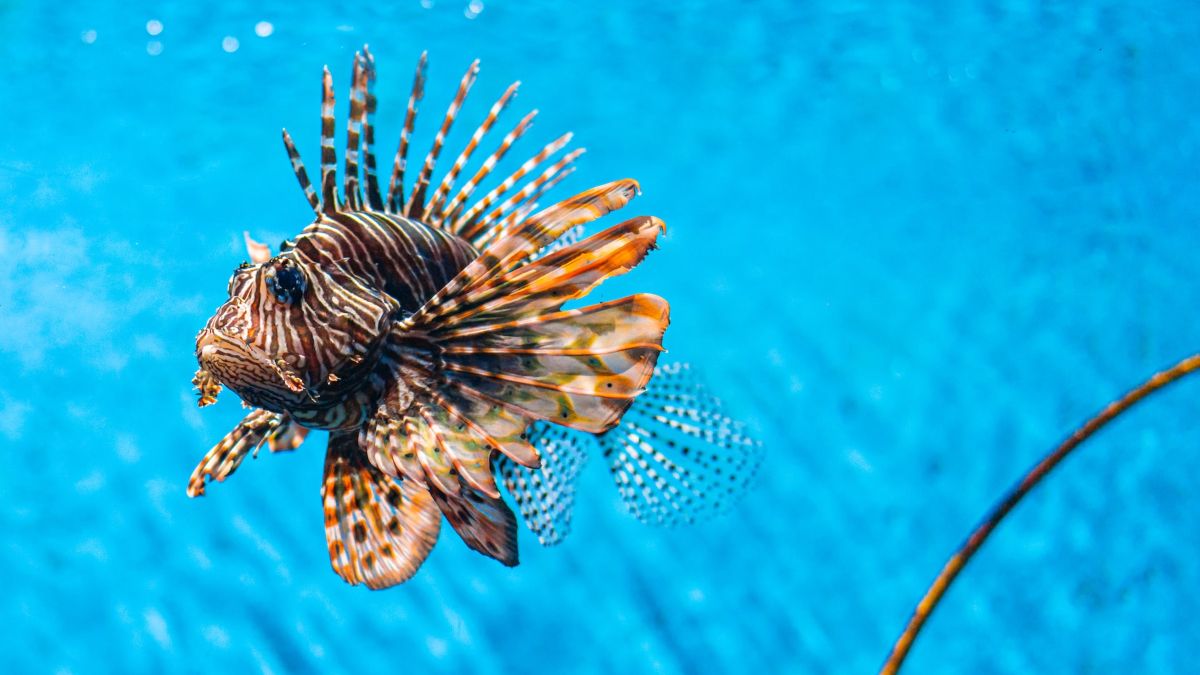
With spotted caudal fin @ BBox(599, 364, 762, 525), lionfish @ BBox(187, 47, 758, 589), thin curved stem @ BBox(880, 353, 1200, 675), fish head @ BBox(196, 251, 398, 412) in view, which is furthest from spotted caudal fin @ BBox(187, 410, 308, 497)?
thin curved stem @ BBox(880, 353, 1200, 675)

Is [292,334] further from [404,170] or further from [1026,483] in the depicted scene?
[1026,483]

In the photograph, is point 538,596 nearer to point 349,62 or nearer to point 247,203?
point 247,203

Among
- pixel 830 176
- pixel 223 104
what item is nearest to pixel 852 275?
pixel 830 176

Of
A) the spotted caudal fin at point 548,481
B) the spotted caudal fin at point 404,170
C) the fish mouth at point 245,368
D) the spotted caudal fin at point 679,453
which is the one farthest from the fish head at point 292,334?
the spotted caudal fin at point 679,453

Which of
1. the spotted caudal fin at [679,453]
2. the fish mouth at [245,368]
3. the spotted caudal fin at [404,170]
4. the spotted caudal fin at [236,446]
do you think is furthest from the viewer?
the spotted caudal fin at [679,453]

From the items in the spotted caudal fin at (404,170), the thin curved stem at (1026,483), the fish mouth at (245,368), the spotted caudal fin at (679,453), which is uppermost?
the spotted caudal fin at (404,170)

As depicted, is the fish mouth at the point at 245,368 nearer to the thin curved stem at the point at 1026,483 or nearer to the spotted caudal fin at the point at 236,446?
the spotted caudal fin at the point at 236,446

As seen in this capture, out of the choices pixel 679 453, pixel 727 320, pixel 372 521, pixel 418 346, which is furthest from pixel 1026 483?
pixel 727 320
